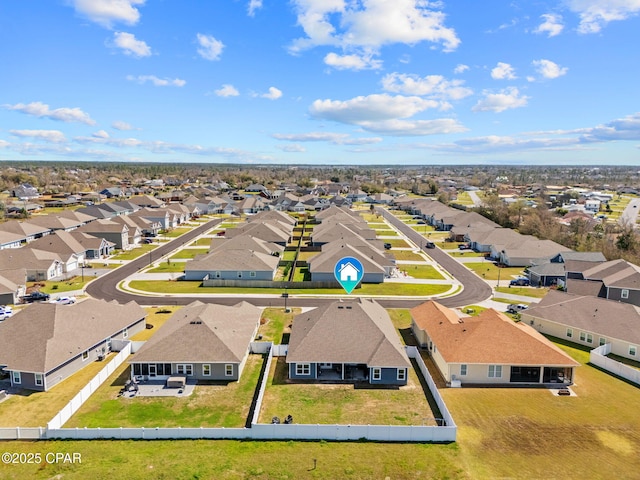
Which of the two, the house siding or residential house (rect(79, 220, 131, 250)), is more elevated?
residential house (rect(79, 220, 131, 250))

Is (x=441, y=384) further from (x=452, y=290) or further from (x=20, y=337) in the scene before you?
(x=20, y=337)

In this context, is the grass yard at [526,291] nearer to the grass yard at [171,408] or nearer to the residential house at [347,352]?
the residential house at [347,352]

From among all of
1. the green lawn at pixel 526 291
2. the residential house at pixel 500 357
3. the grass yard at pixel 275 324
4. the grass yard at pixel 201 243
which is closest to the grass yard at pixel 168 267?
the grass yard at pixel 201 243

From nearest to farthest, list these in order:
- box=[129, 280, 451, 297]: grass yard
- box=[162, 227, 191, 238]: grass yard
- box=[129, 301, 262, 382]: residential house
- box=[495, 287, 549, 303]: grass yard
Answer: box=[129, 301, 262, 382]: residential house < box=[129, 280, 451, 297]: grass yard < box=[495, 287, 549, 303]: grass yard < box=[162, 227, 191, 238]: grass yard

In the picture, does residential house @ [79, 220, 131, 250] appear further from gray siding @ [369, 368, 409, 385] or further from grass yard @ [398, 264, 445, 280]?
gray siding @ [369, 368, 409, 385]

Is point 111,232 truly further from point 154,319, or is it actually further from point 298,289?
point 298,289

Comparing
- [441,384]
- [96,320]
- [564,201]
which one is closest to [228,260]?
[96,320]

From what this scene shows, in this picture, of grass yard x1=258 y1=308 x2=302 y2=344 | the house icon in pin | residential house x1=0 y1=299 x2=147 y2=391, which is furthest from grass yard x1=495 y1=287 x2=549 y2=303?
residential house x1=0 y1=299 x2=147 y2=391
